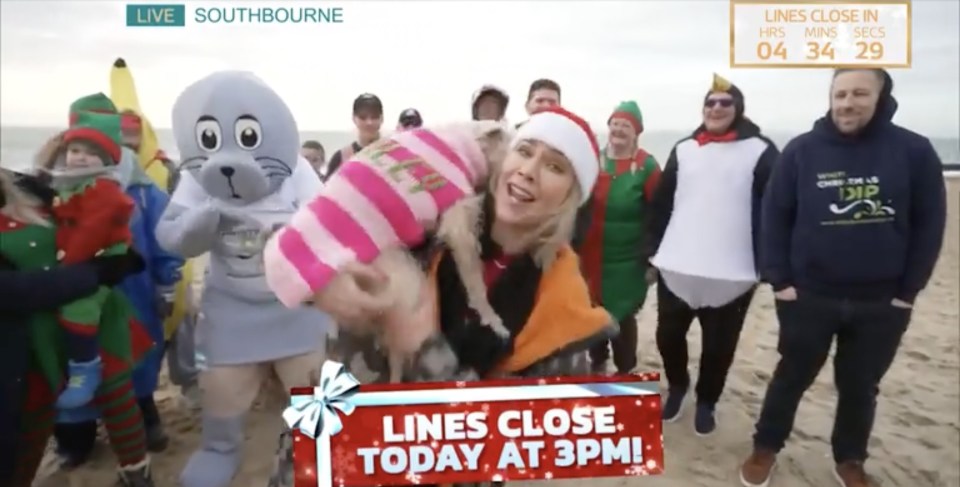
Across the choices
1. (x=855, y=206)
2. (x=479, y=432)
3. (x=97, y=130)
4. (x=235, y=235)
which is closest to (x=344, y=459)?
(x=479, y=432)

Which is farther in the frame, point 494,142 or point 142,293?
point 142,293

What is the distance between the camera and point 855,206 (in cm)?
102

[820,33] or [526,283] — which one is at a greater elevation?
[820,33]

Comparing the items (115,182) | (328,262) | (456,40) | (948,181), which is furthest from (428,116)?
(948,181)

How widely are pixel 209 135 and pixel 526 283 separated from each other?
0.42 metres

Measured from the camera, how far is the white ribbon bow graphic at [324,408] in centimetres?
96

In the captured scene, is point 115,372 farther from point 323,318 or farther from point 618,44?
point 618,44

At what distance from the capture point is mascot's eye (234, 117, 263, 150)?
95 cm

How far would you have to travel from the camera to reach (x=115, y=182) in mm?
985

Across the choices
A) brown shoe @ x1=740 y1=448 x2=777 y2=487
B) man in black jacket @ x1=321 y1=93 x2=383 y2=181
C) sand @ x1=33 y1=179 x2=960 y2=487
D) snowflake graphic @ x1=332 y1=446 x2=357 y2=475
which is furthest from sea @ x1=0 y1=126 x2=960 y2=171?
brown shoe @ x1=740 y1=448 x2=777 y2=487

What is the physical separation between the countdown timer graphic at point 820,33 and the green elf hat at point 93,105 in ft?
2.65

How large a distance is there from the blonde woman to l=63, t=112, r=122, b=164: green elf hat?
39 centimetres

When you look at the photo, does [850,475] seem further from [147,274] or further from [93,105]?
[93,105]

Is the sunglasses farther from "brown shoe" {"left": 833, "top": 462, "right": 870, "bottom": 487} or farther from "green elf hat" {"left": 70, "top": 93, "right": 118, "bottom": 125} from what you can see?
"green elf hat" {"left": 70, "top": 93, "right": 118, "bottom": 125}
